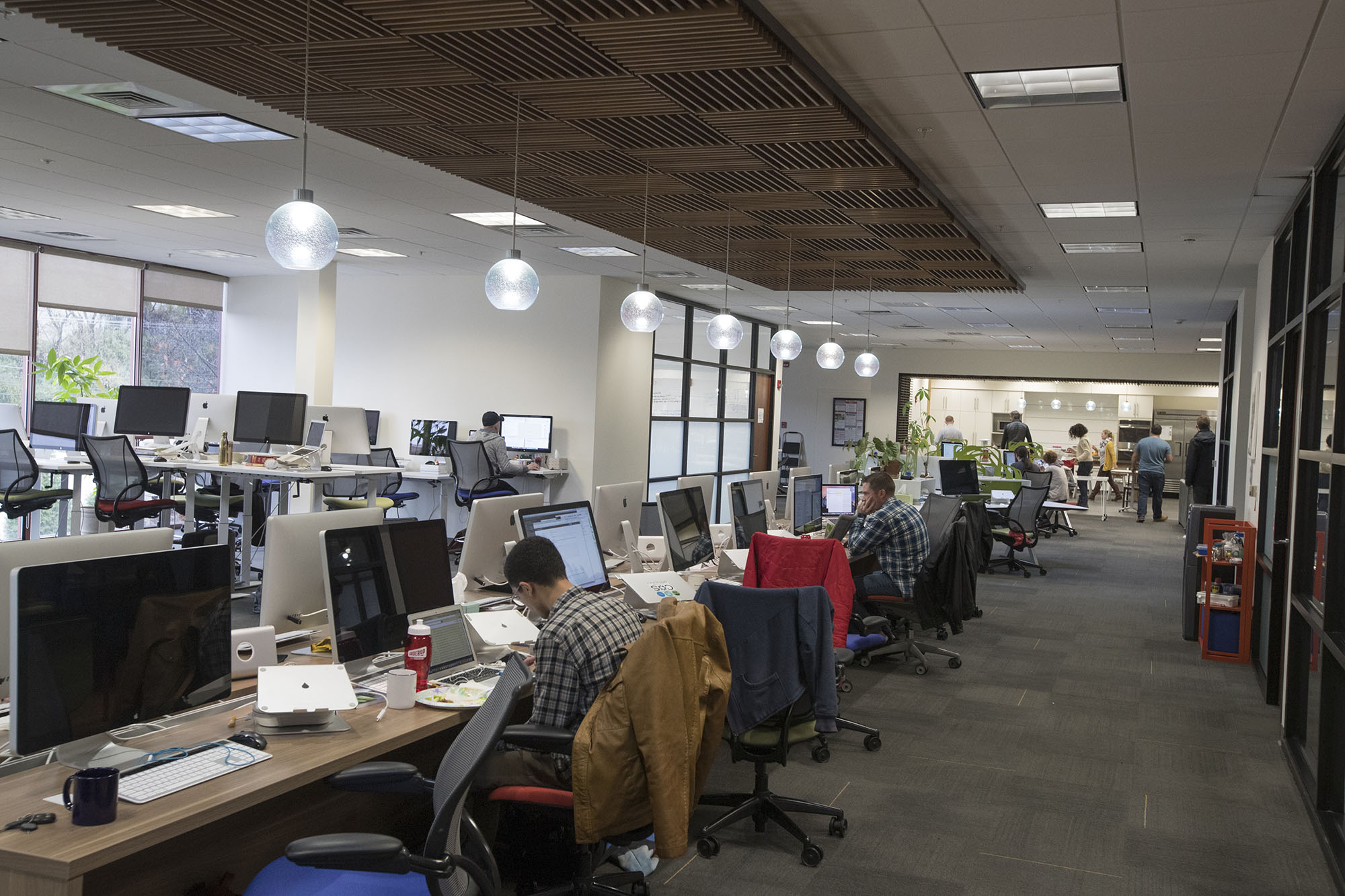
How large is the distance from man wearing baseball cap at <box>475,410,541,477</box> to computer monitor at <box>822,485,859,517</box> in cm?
347

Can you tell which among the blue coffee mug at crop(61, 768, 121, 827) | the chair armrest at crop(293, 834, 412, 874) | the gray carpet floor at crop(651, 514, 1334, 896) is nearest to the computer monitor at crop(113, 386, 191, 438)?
the gray carpet floor at crop(651, 514, 1334, 896)

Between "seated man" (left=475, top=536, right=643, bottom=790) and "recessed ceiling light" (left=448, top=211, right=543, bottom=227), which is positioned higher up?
"recessed ceiling light" (left=448, top=211, right=543, bottom=227)

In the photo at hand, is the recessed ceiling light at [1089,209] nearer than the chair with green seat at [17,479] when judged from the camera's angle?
Yes

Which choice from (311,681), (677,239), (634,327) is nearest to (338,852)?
(311,681)

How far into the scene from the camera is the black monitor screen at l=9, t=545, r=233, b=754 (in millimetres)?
2061

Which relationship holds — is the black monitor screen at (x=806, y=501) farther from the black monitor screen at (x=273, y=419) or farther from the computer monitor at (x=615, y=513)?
the black monitor screen at (x=273, y=419)

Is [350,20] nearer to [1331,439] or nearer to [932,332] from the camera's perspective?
[1331,439]

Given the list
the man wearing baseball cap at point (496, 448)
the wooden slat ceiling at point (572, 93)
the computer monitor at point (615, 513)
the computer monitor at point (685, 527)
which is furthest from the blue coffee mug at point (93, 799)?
the man wearing baseball cap at point (496, 448)

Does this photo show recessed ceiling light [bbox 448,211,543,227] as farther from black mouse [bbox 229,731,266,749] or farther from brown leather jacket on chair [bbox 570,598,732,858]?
black mouse [bbox 229,731,266,749]

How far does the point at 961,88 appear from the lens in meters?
4.40

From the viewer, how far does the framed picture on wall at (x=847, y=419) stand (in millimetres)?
20984

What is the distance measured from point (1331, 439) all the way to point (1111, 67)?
1833mm

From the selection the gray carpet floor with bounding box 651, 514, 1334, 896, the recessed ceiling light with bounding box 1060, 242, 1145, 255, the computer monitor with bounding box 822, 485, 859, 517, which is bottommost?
the gray carpet floor with bounding box 651, 514, 1334, 896

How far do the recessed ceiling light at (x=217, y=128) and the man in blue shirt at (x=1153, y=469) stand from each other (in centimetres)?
1435
